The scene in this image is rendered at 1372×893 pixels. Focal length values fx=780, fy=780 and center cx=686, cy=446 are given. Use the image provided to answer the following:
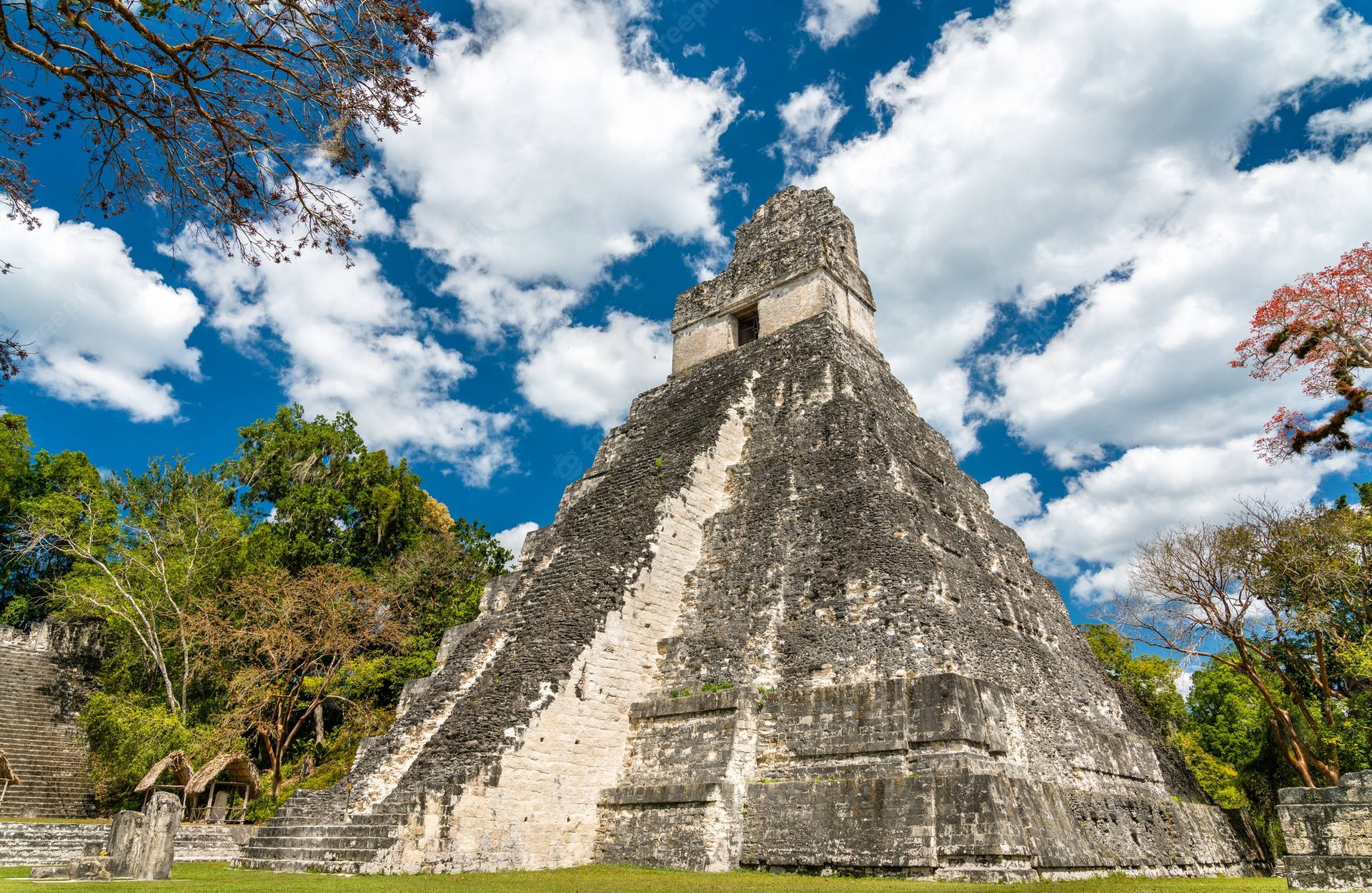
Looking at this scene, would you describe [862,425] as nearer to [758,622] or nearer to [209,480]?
[758,622]

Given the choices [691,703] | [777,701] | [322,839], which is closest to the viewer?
[322,839]

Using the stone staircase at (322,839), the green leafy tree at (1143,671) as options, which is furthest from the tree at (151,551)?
the green leafy tree at (1143,671)

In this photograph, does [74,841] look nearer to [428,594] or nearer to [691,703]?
[691,703]

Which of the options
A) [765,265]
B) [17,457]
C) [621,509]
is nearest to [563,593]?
[621,509]

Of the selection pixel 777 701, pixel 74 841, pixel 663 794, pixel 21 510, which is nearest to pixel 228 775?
pixel 74 841

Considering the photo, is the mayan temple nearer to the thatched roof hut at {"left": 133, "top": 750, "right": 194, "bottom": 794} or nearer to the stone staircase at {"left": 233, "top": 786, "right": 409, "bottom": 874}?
the stone staircase at {"left": 233, "top": 786, "right": 409, "bottom": 874}

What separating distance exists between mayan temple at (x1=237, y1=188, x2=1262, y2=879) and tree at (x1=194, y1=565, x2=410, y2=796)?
640 cm

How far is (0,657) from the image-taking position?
2311 centimetres

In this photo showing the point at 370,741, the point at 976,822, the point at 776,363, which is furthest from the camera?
the point at 776,363

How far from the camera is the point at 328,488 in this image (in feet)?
85.3

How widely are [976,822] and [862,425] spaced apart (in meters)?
6.75

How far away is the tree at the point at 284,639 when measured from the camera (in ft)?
62.6

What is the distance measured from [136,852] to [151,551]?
1510 cm

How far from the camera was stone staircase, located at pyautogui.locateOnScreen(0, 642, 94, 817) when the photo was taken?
18938 mm
